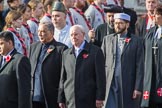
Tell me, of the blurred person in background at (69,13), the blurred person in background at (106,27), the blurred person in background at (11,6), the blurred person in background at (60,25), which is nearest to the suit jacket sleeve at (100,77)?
the blurred person in background at (60,25)

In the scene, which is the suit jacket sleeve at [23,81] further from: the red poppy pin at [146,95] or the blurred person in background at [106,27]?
the blurred person in background at [106,27]

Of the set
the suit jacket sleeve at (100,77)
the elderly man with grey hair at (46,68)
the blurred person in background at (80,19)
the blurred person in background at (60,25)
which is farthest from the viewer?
the blurred person in background at (80,19)

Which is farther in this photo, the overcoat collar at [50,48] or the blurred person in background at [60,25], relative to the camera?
the blurred person in background at [60,25]

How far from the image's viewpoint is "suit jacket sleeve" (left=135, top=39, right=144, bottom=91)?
10.6 metres

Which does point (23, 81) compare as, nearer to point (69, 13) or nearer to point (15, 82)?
point (15, 82)

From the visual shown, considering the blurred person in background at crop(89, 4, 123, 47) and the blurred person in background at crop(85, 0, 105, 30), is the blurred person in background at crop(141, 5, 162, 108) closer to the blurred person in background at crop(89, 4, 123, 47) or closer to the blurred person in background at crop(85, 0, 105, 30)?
the blurred person in background at crop(89, 4, 123, 47)

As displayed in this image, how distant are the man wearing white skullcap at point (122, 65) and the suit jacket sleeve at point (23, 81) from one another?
220 cm

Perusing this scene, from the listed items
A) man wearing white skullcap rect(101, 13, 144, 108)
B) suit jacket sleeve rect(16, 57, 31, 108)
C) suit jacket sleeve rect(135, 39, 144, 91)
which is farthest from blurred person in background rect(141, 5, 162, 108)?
suit jacket sleeve rect(16, 57, 31, 108)

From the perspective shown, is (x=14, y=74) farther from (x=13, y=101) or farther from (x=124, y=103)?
(x=124, y=103)

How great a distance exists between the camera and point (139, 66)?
10.8 metres

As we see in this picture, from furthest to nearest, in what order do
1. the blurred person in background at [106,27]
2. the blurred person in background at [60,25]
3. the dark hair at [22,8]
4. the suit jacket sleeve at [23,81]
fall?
the dark hair at [22,8], the blurred person in background at [106,27], the blurred person in background at [60,25], the suit jacket sleeve at [23,81]

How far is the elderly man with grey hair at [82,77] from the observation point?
400 inches

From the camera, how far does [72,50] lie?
34.1 ft

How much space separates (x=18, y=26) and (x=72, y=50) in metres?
1.68
